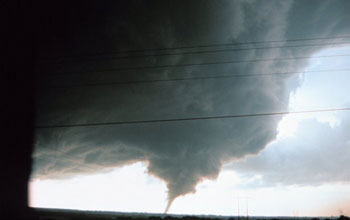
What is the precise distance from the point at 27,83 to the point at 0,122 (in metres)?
4.65

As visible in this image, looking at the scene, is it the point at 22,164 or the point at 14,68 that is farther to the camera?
the point at 22,164

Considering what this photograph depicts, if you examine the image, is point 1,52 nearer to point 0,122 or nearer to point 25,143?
point 0,122

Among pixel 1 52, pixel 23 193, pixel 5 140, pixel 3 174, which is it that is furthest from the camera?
pixel 23 193

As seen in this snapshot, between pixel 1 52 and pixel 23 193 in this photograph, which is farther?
pixel 23 193

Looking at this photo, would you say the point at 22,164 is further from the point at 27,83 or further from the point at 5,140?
the point at 27,83

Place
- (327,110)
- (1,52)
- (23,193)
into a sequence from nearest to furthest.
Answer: (327,110) → (1,52) → (23,193)

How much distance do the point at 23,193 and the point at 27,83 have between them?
1521cm

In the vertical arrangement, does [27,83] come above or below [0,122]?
above

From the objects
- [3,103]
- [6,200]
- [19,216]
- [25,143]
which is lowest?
[19,216]

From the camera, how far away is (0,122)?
20.6 m

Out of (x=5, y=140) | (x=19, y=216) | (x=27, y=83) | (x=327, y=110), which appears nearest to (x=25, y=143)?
(x=5, y=140)

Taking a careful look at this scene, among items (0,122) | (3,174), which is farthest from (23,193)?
(0,122)

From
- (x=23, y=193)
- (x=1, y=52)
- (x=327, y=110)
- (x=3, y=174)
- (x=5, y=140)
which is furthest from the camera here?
(x=23, y=193)

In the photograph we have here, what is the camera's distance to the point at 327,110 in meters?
13.7
